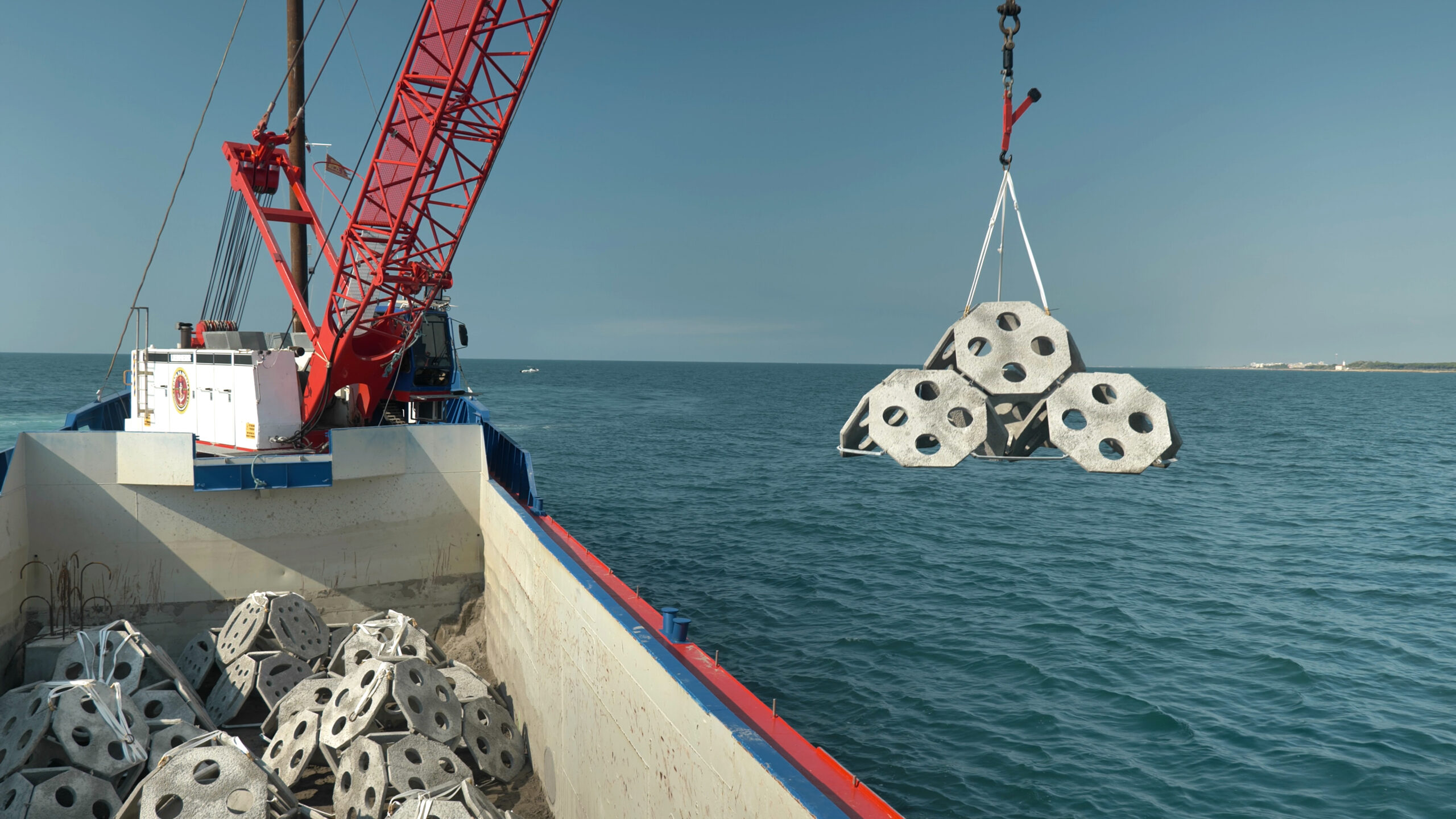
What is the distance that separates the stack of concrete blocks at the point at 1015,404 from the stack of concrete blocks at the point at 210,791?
780 cm

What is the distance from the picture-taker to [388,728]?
34.6ft

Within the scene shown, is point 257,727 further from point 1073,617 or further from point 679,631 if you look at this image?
point 1073,617

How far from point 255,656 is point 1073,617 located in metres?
16.7

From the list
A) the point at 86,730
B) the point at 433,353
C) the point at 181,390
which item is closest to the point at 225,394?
the point at 181,390

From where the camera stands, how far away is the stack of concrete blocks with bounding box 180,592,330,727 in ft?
40.9

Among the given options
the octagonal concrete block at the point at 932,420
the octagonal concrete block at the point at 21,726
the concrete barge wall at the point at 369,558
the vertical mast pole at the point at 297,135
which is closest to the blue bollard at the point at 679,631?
the concrete barge wall at the point at 369,558

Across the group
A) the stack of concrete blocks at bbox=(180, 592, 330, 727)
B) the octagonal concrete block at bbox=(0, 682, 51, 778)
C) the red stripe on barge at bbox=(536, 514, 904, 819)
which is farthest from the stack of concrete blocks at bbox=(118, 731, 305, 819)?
the red stripe on barge at bbox=(536, 514, 904, 819)

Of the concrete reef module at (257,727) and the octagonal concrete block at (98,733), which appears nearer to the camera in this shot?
the concrete reef module at (257,727)

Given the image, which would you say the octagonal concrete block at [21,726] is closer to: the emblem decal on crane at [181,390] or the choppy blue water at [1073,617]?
the emblem decal on crane at [181,390]

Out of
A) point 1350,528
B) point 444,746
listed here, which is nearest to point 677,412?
point 1350,528

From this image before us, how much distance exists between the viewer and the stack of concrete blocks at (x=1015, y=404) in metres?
8.72

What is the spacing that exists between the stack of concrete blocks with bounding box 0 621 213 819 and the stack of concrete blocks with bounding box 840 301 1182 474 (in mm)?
9821

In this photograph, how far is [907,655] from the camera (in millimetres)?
15828

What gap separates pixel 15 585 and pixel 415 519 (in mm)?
6523
